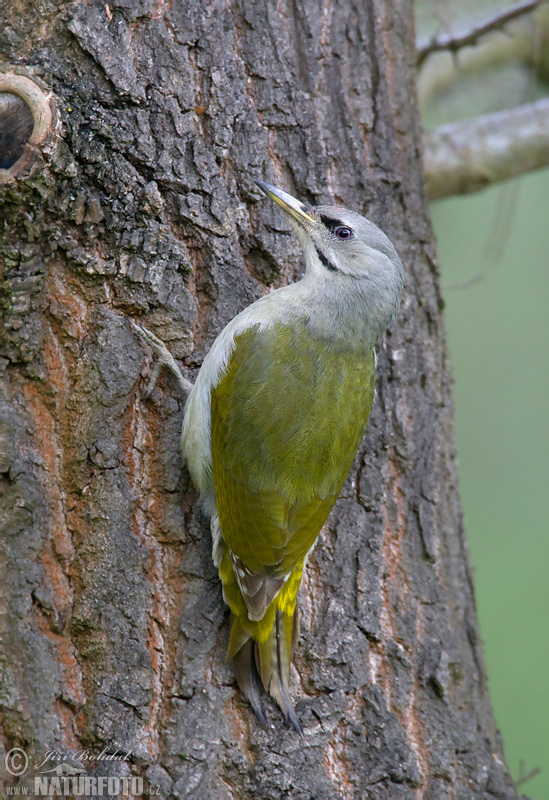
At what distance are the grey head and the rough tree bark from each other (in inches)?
3.8

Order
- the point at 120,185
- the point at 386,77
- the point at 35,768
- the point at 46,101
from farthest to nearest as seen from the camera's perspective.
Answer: the point at 386,77 → the point at 120,185 → the point at 46,101 → the point at 35,768

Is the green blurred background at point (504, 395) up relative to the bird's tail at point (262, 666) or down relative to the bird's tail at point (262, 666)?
down

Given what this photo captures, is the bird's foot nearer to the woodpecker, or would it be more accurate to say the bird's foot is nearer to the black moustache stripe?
the woodpecker

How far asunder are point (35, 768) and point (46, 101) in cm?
211

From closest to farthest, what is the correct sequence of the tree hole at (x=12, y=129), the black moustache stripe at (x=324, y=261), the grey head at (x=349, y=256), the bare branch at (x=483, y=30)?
the tree hole at (x=12, y=129), the grey head at (x=349, y=256), the black moustache stripe at (x=324, y=261), the bare branch at (x=483, y=30)

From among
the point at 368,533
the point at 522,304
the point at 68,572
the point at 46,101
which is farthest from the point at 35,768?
the point at 522,304

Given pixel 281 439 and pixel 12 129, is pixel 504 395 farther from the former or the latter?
pixel 12 129

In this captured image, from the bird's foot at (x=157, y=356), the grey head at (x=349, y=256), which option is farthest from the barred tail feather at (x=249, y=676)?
the grey head at (x=349, y=256)

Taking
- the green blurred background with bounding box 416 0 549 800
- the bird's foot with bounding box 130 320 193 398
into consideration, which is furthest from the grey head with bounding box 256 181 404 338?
the green blurred background with bounding box 416 0 549 800

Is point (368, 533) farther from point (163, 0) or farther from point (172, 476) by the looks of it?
point (163, 0)

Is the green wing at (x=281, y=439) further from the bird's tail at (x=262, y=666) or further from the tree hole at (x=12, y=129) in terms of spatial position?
the tree hole at (x=12, y=129)

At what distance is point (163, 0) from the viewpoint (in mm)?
2650

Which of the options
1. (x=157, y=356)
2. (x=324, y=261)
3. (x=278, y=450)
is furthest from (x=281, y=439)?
(x=324, y=261)

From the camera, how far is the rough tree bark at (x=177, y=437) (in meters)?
2.35
